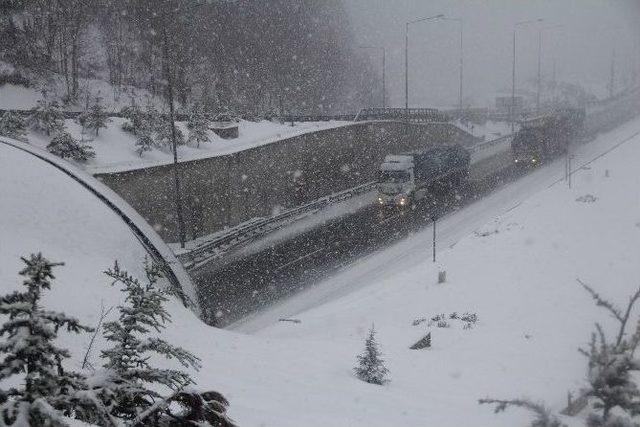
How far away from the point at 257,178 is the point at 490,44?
145 metres

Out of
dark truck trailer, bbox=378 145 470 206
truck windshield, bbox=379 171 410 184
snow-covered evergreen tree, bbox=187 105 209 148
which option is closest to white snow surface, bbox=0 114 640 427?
dark truck trailer, bbox=378 145 470 206

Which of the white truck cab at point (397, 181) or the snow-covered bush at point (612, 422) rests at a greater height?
the snow-covered bush at point (612, 422)

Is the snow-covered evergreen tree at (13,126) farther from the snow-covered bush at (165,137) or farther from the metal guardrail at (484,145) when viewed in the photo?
the metal guardrail at (484,145)

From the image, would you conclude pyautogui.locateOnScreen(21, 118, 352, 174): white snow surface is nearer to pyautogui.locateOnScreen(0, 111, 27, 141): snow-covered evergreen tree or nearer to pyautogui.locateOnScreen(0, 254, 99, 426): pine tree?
pyautogui.locateOnScreen(0, 111, 27, 141): snow-covered evergreen tree

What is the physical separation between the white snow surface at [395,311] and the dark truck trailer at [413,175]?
469cm

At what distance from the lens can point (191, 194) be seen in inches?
1207

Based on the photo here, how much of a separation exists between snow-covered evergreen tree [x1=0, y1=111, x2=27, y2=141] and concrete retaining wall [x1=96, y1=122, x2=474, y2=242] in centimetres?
405

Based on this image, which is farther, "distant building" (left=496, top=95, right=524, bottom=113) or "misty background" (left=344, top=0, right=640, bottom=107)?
"misty background" (left=344, top=0, right=640, bottom=107)

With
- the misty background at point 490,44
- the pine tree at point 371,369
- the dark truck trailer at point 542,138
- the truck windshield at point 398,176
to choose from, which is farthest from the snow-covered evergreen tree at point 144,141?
the misty background at point 490,44

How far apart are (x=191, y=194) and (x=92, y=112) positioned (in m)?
6.28

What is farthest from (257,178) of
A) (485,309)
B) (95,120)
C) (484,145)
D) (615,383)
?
(615,383)

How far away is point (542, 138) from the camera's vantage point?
1976 inches

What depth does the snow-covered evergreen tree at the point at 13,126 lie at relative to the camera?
25.9 m

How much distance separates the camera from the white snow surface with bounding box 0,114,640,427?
1081 centimetres
